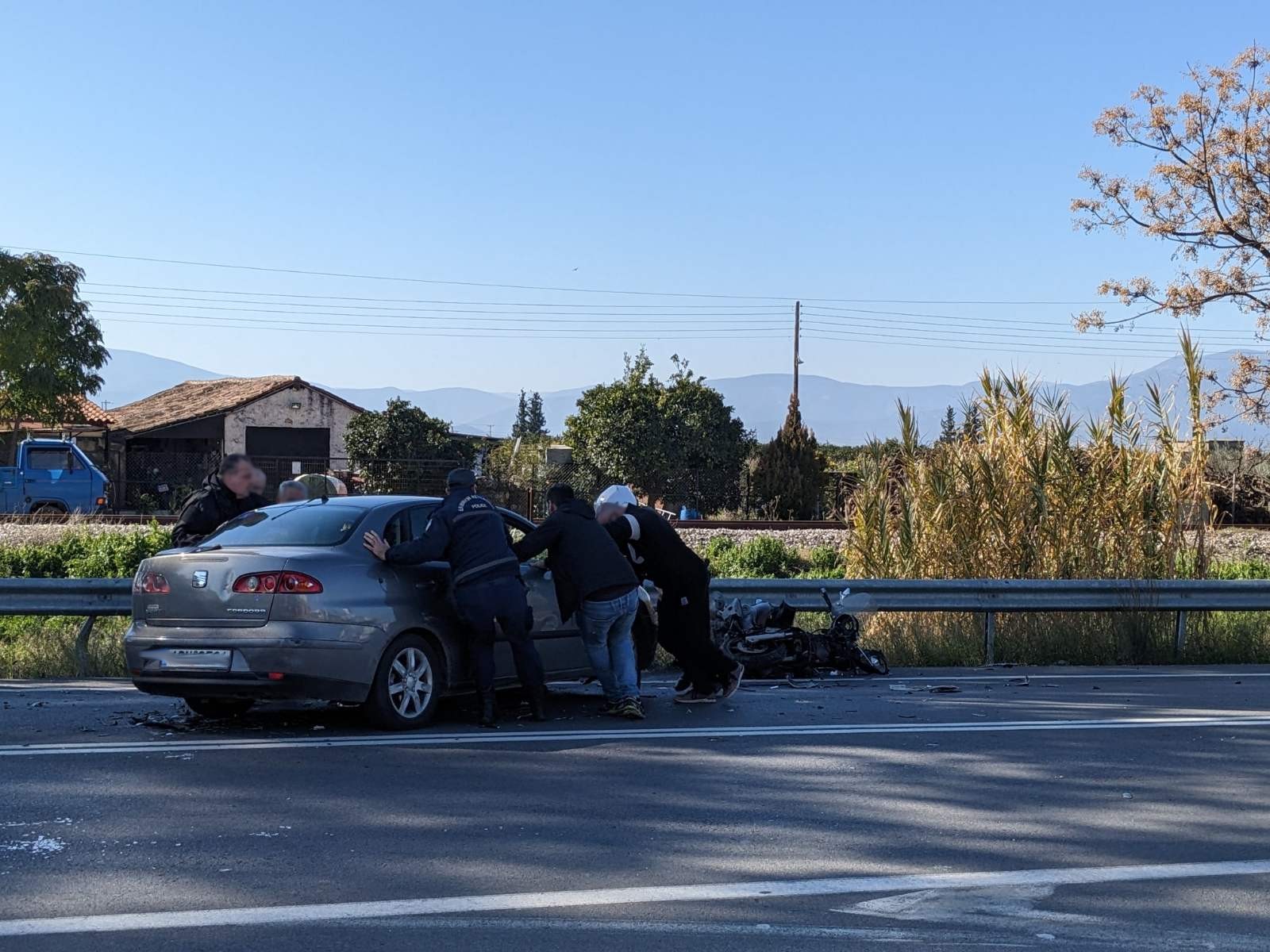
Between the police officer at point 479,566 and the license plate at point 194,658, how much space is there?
1053 millimetres

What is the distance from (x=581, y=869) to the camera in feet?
18.6

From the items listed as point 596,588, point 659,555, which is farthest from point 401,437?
point 596,588

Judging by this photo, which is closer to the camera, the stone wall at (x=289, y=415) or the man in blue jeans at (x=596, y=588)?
the man in blue jeans at (x=596, y=588)

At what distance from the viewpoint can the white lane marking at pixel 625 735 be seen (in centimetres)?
806

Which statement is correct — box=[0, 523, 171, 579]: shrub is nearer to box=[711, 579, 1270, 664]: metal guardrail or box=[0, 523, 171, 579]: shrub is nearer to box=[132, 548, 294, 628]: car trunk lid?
box=[711, 579, 1270, 664]: metal guardrail

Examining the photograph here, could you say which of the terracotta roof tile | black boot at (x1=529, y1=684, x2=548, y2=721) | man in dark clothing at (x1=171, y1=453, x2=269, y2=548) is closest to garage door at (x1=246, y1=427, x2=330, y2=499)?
the terracotta roof tile

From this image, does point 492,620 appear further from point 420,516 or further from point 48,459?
point 48,459

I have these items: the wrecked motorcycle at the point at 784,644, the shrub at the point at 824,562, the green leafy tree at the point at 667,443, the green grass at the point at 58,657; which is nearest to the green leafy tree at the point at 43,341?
the green leafy tree at the point at 667,443

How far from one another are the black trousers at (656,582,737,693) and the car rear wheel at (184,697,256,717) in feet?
9.52

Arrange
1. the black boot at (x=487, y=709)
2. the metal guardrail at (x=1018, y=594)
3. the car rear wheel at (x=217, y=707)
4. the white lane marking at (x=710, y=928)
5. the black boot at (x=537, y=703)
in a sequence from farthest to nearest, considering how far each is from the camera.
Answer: the metal guardrail at (x=1018, y=594) → the black boot at (x=537, y=703) → the car rear wheel at (x=217, y=707) → the black boot at (x=487, y=709) → the white lane marking at (x=710, y=928)

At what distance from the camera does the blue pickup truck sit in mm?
35062

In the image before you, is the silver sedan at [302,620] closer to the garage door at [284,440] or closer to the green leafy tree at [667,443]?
the green leafy tree at [667,443]

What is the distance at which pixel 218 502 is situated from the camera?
10.2 meters

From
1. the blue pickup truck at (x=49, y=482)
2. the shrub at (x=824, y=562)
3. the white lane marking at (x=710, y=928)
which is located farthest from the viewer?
the blue pickup truck at (x=49, y=482)
